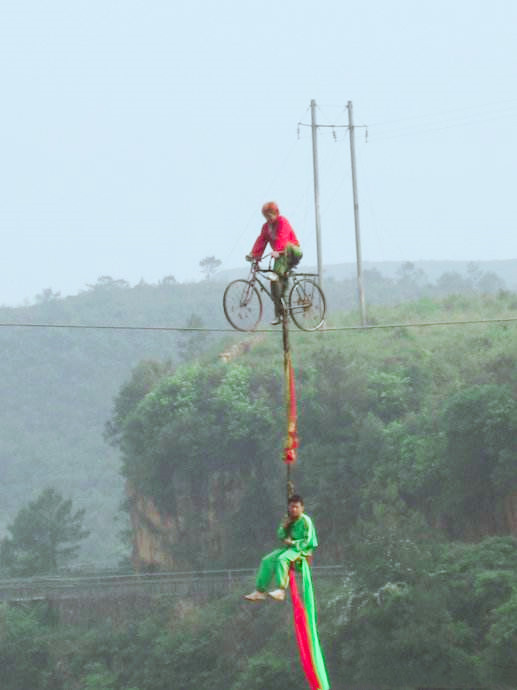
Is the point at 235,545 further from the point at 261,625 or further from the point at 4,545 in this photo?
the point at 4,545

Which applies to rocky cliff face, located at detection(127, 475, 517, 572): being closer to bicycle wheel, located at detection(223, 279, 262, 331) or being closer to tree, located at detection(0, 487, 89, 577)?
tree, located at detection(0, 487, 89, 577)

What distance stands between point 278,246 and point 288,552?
3.51 m

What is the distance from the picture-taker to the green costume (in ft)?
63.0

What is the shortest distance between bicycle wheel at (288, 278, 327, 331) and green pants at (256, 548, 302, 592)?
2792mm

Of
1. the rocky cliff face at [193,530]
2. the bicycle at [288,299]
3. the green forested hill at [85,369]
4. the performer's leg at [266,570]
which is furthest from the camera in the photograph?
the green forested hill at [85,369]

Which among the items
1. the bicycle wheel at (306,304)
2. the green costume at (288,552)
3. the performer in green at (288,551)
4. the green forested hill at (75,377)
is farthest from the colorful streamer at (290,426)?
the green forested hill at (75,377)

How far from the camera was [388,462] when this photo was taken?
5141cm

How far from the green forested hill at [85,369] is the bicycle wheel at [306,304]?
304 ft

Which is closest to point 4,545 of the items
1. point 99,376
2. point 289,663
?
point 289,663

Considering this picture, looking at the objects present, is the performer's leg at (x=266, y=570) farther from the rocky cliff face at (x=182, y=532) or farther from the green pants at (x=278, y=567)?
the rocky cliff face at (x=182, y=532)

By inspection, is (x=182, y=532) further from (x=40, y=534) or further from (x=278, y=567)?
(x=278, y=567)

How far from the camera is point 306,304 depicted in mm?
20797

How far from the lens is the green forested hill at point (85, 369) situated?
130 meters

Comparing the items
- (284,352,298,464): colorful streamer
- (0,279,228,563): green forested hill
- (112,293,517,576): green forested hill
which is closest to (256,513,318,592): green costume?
(284,352,298,464): colorful streamer
